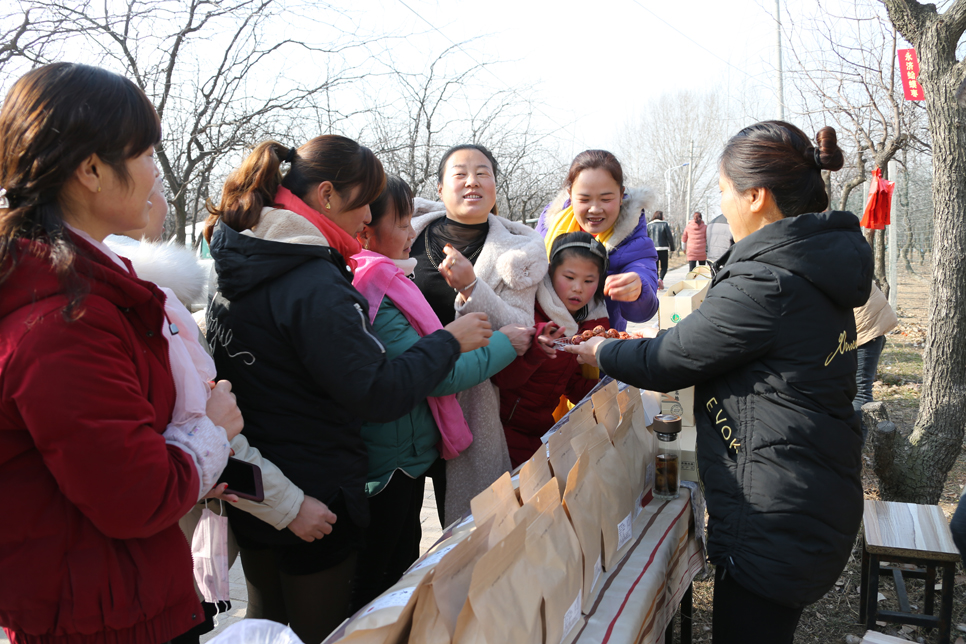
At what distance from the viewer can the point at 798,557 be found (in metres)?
1.63

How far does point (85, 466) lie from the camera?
39.5 inches

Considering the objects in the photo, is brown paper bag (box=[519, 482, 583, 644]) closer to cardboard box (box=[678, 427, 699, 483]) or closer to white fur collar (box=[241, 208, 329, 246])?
white fur collar (box=[241, 208, 329, 246])

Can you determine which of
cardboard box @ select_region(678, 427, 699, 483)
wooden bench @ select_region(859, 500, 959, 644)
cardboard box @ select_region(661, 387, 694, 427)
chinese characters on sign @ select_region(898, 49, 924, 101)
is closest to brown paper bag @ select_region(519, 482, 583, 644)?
cardboard box @ select_region(678, 427, 699, 483)

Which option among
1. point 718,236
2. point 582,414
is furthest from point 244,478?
point 718,236

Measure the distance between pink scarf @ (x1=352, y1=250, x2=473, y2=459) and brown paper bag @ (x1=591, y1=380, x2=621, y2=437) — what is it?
51cm

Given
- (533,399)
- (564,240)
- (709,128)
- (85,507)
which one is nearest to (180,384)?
(85,507)

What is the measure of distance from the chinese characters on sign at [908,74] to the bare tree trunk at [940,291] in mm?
3406

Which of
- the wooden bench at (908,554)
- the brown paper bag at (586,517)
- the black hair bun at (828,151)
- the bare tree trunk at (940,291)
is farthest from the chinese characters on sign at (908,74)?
the brown paper bag at (586,517)

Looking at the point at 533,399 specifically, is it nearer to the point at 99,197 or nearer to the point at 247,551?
the point at 247,551

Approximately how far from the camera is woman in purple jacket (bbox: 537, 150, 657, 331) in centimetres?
275

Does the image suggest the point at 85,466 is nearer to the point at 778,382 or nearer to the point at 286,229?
the point at 286,229

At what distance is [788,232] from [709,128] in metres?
50.7

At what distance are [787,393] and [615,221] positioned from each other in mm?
1423

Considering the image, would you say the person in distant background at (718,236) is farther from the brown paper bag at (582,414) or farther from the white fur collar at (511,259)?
the brown paper bag at (582,414)
